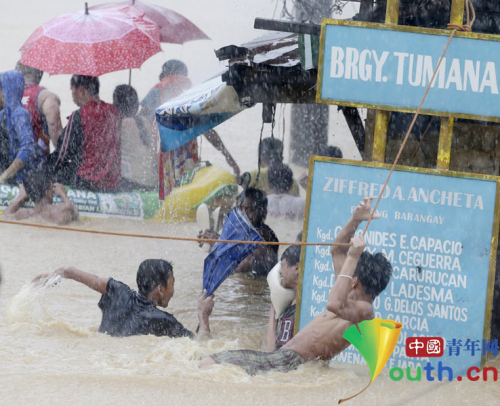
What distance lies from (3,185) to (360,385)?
6.60m

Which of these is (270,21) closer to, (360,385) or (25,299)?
(360,385)

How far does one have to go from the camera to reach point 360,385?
4250mm

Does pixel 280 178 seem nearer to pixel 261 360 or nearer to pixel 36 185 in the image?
pixel 36 185

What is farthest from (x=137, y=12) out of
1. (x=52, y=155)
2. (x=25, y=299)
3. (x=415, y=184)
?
(x=415, y=184)

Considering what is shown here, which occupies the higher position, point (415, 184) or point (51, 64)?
point (51, 64)

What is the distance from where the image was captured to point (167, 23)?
11094mm

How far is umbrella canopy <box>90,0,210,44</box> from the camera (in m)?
10.9

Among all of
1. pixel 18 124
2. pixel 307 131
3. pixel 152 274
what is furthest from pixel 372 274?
pixel 307 131

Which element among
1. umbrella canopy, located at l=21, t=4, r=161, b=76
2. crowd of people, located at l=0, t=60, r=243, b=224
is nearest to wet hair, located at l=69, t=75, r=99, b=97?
crowd of people, located at l=0, t=60, r=243, b=224

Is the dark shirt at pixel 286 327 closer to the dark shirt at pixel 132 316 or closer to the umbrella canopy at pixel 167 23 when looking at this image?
the dark shirt at pixel 132 316

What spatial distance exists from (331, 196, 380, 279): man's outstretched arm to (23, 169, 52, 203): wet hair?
548 centimetres

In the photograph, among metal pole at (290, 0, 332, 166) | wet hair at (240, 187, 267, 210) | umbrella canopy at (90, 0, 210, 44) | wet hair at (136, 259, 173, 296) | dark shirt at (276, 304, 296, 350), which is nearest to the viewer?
dark shirt at (276, 304, 296, 350)

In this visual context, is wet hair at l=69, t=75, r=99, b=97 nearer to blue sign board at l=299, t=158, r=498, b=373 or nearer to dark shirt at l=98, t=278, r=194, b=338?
dark shirt at l=98, t=278, r=194, b=338

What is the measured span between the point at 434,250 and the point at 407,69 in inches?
45.2
